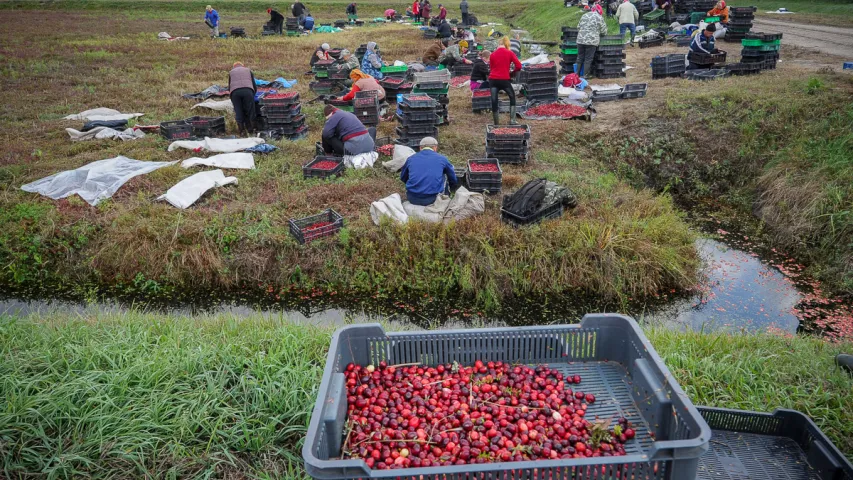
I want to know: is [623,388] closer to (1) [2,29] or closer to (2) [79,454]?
(2) [79,454]

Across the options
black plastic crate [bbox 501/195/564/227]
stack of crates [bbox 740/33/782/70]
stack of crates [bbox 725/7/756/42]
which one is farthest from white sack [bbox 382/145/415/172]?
stack of crates [bbox 725/7/756/42]

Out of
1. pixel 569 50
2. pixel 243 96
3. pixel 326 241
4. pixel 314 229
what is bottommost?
pixel 326 241

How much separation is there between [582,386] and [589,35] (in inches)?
527

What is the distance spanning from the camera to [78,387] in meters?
4.58

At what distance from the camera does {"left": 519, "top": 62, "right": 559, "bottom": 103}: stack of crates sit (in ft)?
43.1

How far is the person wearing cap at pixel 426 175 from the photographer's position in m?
8.33

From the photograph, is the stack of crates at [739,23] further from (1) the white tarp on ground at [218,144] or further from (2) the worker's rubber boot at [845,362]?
(2) the worker's rubber boot at [845,362]

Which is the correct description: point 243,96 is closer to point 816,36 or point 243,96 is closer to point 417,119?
point 417,119

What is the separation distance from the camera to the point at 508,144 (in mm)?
10258

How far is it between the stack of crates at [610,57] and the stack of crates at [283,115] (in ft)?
26.4

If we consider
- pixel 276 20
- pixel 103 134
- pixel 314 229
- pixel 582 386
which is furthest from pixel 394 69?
pixel 276 20

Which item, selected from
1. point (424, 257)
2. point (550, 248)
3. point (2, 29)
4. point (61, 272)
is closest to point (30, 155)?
point (61, 272)

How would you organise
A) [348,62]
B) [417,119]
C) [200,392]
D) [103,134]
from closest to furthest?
[200,392], [417,119], [103,134], [348,62]

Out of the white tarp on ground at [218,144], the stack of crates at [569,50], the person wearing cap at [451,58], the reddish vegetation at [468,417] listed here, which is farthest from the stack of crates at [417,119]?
the reddish vegetation at [468,417]
